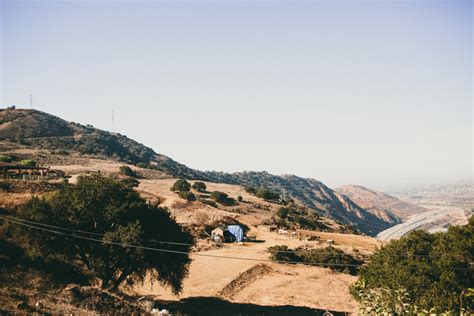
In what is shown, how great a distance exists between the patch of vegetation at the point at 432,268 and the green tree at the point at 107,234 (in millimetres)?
14263

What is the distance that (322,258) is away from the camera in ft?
137

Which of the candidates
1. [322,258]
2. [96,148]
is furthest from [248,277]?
[96,148]

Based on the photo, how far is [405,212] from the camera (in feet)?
627

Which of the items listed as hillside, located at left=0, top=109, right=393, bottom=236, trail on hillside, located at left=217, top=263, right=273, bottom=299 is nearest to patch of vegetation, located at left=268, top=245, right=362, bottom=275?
trail on hillside, located at left=217, top=263, right=273, bottom=299

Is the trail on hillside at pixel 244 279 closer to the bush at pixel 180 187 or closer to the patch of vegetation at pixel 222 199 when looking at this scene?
the patch of vegetation at pixel 222 199

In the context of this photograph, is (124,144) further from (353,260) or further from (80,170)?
(353,260)

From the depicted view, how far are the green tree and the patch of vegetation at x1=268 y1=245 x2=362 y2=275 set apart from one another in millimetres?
17615

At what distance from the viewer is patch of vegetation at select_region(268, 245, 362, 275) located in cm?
4119

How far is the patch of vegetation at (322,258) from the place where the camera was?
41.2 metres

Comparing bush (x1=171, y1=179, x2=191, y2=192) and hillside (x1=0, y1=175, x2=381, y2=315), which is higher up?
bush (x1=171, y1=179, x2=191, y2=192)

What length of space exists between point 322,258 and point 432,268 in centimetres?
1754

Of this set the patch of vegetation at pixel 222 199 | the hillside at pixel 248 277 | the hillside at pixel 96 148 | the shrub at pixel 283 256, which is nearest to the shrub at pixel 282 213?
the hillside at pixel 248 277

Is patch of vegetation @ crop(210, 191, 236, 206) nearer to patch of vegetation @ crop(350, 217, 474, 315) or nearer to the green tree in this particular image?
the green tree

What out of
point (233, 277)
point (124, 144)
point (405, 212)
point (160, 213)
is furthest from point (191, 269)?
point (405, 212)
